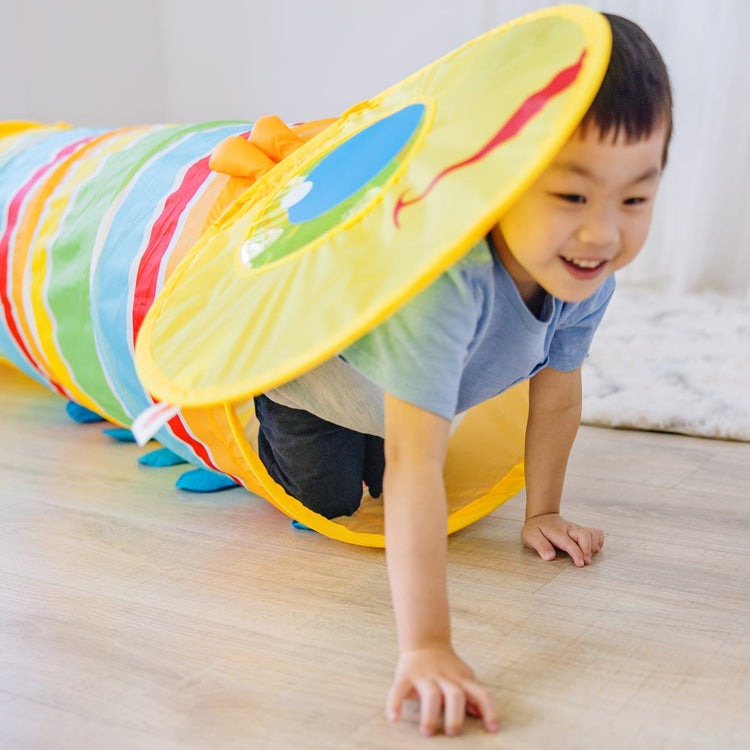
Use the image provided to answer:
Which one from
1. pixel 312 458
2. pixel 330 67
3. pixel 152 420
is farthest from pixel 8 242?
pixel 330 67

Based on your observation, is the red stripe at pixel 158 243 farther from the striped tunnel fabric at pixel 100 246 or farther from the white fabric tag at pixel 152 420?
the white fabric tag at pixel 152 420

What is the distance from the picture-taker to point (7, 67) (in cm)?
246

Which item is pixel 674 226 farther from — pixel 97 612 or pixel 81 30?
pixel 97 612

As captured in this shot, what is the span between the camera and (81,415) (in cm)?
143

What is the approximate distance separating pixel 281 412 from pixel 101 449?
414mm

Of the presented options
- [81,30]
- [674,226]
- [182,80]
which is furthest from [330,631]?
[182,80]

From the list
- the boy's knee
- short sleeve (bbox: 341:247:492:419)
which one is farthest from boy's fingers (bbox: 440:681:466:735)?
the boy's knee

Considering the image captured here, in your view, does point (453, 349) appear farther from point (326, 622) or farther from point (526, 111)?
point (326, 622)

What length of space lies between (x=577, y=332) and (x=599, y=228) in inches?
10.5

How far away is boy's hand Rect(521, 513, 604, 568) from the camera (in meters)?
0.91

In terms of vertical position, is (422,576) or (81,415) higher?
(422,576)

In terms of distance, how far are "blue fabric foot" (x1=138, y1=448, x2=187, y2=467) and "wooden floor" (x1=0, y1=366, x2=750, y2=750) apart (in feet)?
0.14

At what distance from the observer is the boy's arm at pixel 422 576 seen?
24.7 inches

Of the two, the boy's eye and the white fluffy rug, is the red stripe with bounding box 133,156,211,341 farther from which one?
the white fluffy rug
